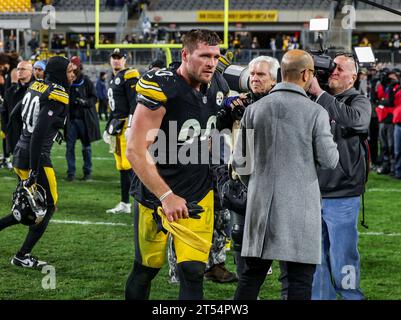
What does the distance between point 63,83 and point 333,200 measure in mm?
2545

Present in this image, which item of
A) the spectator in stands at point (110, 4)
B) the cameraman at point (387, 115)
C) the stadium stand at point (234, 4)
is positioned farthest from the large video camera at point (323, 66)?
the spectator in stands at point (110, 4)

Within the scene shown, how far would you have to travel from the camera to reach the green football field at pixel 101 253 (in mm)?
5520

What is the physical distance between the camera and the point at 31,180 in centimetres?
584

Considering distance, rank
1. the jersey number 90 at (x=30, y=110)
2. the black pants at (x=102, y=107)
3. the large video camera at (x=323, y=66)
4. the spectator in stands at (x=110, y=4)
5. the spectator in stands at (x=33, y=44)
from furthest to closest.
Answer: the spectator in stands at (x=110, y=4) → the spectator in stands at (x=33, y=44) → the black pants at (x=102, y=107) → the jersey number 90 at (x=30, y=110) → the large video camera at (x=323, y=66)

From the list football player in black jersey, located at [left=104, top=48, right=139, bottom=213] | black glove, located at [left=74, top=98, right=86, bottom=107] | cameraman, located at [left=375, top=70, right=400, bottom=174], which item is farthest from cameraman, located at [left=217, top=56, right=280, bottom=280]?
cameraman, located at [left=375, top=70, right=400, bottom=174]

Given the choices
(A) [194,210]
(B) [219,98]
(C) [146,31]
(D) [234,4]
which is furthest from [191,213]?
(D) [234,4]

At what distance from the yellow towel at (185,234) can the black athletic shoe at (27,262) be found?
2360 millimetres

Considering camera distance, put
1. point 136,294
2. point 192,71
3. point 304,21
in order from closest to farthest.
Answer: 1. point 192,71
2. point 136,294
3. point 304,21

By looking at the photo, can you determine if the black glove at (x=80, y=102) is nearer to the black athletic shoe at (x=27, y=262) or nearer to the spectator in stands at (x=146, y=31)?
the black athletic shoe at (x=27, y=262)

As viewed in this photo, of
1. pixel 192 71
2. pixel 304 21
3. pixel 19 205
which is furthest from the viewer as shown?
pixel 304 21

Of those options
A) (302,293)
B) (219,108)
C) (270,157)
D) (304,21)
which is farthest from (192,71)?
(304,21)

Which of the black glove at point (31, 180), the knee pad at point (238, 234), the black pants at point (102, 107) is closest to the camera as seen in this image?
the knee pad at point (238, 234)

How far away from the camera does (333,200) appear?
4.71 m

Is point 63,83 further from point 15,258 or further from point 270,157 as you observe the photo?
point 270,157
